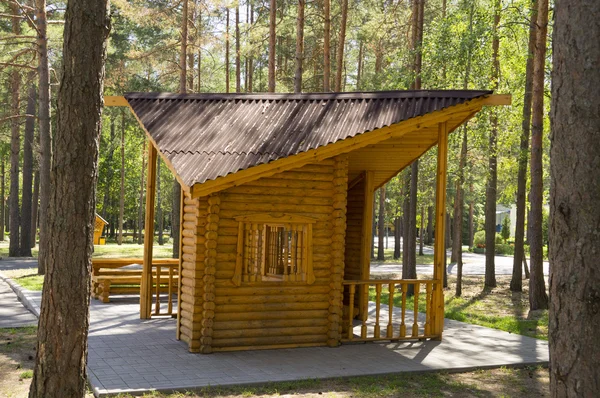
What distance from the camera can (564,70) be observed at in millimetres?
3953

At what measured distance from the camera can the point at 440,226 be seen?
36.2 feet

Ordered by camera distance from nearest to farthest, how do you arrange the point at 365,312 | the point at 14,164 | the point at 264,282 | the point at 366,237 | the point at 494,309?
1. the point at 264,282
2. the point at 365,312
3. the point at 366,237
4. the point at 494,309
5. the point at 14,164

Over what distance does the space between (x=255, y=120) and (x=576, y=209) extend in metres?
7.52

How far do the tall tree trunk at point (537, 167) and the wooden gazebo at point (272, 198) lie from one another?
4006 millimetres

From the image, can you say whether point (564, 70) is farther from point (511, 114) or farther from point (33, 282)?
point (511, 114)

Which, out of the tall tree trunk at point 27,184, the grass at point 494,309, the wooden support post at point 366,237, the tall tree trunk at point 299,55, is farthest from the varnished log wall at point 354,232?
the tall tree trunk at point 27,184

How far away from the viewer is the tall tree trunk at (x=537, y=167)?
48.7 feet

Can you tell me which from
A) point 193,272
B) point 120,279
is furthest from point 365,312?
point 120,279

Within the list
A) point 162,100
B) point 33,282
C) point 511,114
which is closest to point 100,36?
point 162,100

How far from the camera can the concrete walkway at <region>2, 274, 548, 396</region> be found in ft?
26.5

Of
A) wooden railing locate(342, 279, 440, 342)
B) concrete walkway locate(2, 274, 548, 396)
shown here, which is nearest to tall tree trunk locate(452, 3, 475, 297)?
wooden railing locate(342, 279, 440, 342)

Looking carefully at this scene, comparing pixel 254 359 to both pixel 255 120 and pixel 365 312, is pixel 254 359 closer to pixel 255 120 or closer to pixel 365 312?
pixel 365 312

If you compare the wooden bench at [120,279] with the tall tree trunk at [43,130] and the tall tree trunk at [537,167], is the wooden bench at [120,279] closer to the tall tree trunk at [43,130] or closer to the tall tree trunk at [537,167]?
the tall tree trunk at [43,130]

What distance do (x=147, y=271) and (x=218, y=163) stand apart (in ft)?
12.5
